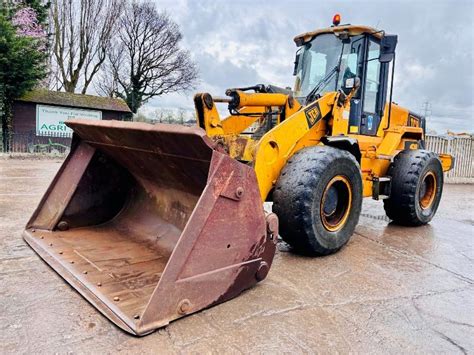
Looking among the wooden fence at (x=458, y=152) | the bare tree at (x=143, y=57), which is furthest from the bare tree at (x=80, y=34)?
the wooden fence at (x=458, y=152)

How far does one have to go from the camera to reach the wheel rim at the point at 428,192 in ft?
17.9

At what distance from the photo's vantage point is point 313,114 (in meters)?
3.93

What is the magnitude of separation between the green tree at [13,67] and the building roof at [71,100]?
91 centimetres

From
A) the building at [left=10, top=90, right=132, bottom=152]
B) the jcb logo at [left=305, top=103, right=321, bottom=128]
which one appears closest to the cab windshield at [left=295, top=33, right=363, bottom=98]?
the jcb logo at [left=305, top=103, right=321, bottom=128]

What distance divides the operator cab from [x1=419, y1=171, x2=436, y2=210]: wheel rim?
110 cm

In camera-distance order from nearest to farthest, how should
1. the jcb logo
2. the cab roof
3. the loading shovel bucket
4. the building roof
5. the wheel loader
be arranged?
the loading shovel bucket
the wheel loader
the jcb logo
the cab roof
the building roof

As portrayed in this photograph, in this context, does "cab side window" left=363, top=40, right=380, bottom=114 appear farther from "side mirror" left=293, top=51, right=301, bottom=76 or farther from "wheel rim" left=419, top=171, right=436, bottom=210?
"wheel rim" left=419, top=171, right=436, bottom=210

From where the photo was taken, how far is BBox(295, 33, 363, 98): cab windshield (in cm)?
462

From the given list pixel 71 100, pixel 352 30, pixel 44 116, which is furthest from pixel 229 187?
pixel 71 100

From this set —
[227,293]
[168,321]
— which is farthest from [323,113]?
[168,321]

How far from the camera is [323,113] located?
13.4ft

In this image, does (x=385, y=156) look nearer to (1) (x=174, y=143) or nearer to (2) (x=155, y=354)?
(1) (x=174, y=143)

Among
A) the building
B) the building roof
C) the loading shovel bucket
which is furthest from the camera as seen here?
the building roof

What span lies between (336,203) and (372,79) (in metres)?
2.17
